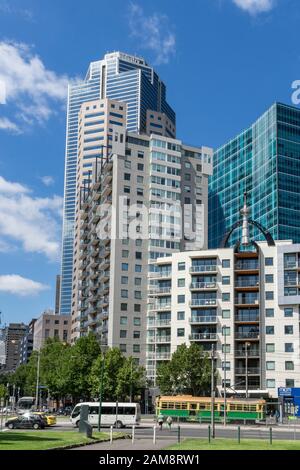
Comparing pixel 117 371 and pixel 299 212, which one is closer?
pixel 117 371

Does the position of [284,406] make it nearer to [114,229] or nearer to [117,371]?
[117,371]

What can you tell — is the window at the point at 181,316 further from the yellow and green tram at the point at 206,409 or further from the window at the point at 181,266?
the yellow and green tram at the point at 206,409

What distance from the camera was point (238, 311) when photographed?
104250 millimetres

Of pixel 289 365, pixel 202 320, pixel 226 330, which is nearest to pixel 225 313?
pixel 226 330

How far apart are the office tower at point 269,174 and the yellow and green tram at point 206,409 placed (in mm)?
81975

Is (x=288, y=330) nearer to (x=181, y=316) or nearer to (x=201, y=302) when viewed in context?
(x=201, y=302)

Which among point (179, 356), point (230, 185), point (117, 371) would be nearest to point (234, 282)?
point (179, 356)

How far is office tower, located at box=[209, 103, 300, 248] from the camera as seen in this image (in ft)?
513

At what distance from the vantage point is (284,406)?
9394 cm

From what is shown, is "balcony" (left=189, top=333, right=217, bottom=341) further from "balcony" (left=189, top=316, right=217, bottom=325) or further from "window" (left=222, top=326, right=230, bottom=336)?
"balcony" (left=189, top=316, right=217, bottom=325)

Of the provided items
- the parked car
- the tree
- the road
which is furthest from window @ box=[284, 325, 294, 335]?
the parked car
